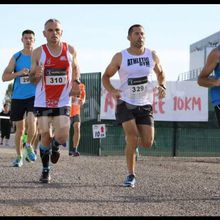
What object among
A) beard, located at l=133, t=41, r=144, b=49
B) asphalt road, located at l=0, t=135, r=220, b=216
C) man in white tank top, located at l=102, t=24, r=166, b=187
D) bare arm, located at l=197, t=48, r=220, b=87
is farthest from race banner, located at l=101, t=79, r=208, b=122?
bare arm, located at l=197, t=48, r=220, b=87

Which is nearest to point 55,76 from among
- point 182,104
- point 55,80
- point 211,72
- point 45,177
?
point 55,80

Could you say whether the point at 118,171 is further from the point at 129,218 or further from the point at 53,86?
the point at 129,218

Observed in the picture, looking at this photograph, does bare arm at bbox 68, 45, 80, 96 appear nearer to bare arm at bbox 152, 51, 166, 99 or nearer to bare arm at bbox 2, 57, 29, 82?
bare arm at bbox 152, 51, 166, 99

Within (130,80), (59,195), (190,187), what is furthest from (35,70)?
(190,187)

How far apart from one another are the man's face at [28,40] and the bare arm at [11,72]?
41 cm

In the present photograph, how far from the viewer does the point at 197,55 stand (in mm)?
56281

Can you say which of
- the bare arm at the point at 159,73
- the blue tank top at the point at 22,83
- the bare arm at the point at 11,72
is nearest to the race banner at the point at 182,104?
the blue tank top at the point at 22,83

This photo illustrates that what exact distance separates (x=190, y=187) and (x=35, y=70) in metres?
2.64

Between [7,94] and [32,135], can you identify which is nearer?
[32,135]

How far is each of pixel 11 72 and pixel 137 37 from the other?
9.34 ft

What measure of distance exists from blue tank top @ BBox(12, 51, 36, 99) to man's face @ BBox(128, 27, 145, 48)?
2782mm

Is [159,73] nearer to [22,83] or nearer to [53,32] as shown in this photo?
[53,32]

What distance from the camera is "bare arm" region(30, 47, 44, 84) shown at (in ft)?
26.7

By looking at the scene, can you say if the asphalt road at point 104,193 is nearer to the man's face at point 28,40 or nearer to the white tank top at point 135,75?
the white tank top at point 135,75
